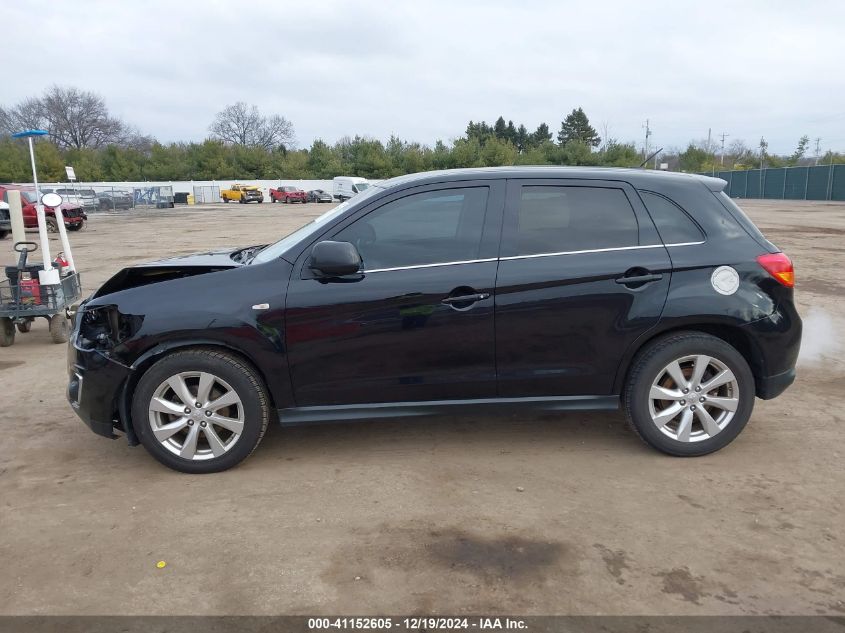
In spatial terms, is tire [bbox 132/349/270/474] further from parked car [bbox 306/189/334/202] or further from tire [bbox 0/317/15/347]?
parked car [bbox 306/189/334/202]

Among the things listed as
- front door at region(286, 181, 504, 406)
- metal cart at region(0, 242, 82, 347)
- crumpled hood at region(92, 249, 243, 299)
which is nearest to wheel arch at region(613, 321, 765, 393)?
front door at region(286, 181, 504, 406)

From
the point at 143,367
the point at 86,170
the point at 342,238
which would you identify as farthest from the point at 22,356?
the point at 86,170

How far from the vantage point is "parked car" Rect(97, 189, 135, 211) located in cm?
4378

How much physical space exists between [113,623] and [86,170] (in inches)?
3028

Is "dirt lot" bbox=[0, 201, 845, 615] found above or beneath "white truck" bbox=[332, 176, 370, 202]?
beneath

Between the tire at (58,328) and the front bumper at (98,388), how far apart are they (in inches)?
153

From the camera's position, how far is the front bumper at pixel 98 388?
13.0 ft

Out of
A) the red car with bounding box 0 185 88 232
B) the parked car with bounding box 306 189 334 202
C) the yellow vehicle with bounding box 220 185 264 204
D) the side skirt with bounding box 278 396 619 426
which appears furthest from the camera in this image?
the yellow vehicle with bounding box 220 185 264 204

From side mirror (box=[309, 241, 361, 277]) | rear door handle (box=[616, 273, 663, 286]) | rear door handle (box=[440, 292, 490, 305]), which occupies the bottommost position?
rear door handle (box=[440, 292, 490, 305])

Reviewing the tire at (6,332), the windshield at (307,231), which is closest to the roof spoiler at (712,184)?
the windshield at (307,231)

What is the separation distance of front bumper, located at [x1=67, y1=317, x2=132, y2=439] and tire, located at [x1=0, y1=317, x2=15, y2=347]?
13.3 ft

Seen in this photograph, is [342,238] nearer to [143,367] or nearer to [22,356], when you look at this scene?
[143,367]

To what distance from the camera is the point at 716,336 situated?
4.17 metres

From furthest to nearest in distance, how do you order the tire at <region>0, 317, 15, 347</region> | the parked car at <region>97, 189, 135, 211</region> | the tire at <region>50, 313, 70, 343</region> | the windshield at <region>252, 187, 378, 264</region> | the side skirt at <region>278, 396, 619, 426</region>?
the parked car at <region>97, 189, 135, 211</region>, the tire at <region>50, 313, 70, 343</region>, the tire at <region>0, 317, 15, 347</region>, the windshield at <region>252, 187, 378, 264</region>, the side skirt at <region>278, 396, 619, 426</region>
